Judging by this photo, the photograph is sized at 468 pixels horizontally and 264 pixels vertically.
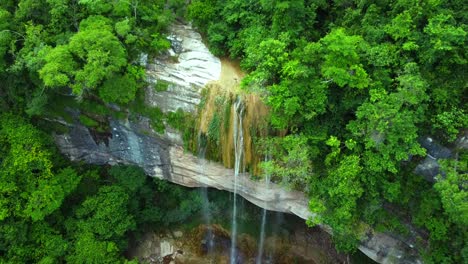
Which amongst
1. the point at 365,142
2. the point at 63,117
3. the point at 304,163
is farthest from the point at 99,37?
the point at 365,142

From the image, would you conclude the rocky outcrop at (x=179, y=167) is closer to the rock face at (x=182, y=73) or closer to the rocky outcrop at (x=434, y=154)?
the rock face at (x=182, y=73)

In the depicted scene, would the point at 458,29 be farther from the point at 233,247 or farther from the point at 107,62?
the point at 233,247

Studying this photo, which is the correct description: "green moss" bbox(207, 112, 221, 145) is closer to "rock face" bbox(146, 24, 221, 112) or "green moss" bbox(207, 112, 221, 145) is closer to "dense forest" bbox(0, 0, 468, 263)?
"rock face" bbox(146, 24, 221, 112)

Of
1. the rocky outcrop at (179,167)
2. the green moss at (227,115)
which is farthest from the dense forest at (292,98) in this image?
the green moss at (227,115)

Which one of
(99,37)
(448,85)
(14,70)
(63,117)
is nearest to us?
(448,85)

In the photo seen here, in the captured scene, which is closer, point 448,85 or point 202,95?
point 448,85

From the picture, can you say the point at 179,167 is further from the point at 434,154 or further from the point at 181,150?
the point at 434,154
